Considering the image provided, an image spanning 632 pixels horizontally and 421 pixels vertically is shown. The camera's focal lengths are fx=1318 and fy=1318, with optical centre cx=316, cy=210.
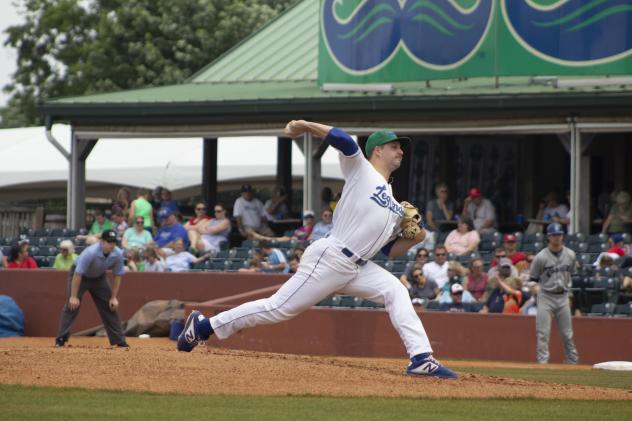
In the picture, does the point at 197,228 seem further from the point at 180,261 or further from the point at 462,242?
the point at 462,242

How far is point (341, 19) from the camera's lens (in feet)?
70.8

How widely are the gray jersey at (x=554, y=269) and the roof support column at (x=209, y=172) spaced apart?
1199 cm

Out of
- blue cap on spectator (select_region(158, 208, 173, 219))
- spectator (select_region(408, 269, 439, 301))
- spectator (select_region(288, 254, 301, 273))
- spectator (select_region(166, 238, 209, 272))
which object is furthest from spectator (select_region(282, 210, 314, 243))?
spectator (select_region(408, 269, 439, 301))

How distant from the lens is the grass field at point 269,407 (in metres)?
8.02

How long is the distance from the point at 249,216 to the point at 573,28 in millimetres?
6406

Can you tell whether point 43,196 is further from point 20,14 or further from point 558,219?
point 558,219

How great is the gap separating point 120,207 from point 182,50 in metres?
22.4

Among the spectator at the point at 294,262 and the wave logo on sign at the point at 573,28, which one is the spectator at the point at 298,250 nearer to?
the spectator at the point at 294,262

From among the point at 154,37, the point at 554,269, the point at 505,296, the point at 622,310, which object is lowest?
the point at 622,310

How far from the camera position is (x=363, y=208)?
943cm

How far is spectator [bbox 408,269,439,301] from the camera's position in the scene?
17.5m

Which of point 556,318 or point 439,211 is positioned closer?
point 556,318

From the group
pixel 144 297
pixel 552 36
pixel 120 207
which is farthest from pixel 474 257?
pixel 120 207

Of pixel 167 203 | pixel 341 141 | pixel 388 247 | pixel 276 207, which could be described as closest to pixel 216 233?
pixel 167 203
